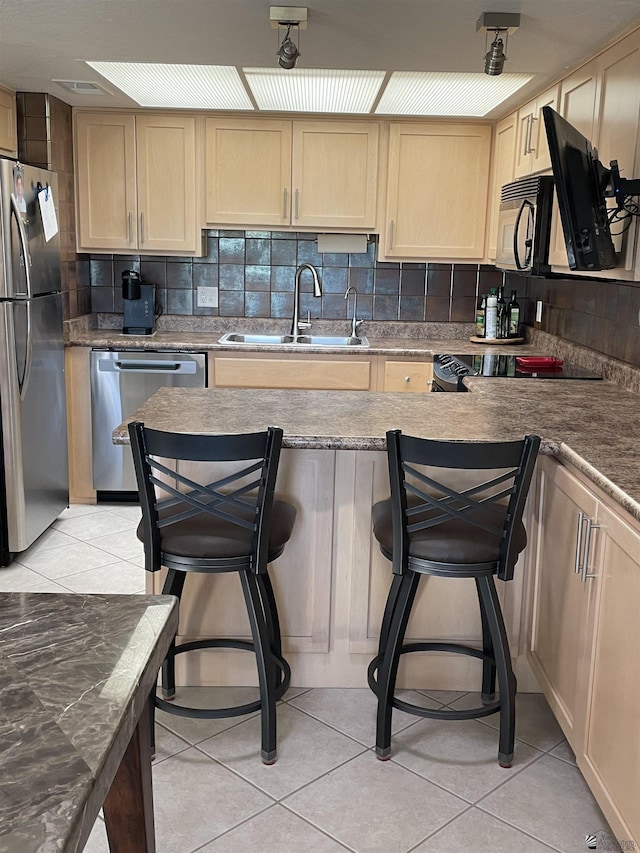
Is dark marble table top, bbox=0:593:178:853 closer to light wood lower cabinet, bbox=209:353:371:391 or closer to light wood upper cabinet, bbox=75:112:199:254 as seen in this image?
light wood lower cabinet, bbox=209:353:371:391

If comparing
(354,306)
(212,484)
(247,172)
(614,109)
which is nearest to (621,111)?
(614,109)

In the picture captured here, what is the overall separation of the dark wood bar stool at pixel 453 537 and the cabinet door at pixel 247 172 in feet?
8.97

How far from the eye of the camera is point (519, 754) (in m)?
Result: 2.33

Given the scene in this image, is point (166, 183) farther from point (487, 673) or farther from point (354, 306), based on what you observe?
point (487, 673)

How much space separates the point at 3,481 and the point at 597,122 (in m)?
2.84

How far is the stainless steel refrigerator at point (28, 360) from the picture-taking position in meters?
3.45

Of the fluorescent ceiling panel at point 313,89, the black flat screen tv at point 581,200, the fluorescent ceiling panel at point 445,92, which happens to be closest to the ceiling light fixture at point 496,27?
the black flat screen tv at point 581,200

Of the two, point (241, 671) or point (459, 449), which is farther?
point (241, 671)

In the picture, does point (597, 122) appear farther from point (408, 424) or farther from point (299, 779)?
point (299, 779)

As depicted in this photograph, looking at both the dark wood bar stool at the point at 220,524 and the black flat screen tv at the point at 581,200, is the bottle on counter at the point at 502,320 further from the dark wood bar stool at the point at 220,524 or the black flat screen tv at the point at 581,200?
the dark wood bar stool at the point at 220,524

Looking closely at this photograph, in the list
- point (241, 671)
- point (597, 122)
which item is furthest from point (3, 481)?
point (597, 122)

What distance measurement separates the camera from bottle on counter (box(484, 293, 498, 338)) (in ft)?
15.4

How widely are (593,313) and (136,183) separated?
256 centimetres

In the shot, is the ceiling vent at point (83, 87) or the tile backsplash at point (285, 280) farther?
the tile backsplash at point (285, 280)
